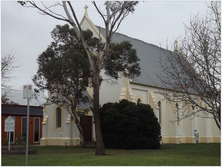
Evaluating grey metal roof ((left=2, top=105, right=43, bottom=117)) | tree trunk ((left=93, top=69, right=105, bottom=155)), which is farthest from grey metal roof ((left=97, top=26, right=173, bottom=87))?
tree trunk ((left=93, top=69, right=105, bottom=155))

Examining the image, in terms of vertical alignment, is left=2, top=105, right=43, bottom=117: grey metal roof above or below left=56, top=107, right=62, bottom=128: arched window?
above

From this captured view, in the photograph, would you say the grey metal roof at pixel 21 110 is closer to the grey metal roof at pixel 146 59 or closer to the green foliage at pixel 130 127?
the grey metal roof at pixel 146 59

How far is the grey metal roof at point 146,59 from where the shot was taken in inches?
1304

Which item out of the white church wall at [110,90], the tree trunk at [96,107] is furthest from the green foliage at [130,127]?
the tree trunk at [96,107]

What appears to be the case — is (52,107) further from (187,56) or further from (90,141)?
(187,56)

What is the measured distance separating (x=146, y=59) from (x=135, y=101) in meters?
7.86

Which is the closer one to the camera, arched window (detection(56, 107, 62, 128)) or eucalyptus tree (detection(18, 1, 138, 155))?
eucalyptus tree (detection(18, 1, 138, 155))

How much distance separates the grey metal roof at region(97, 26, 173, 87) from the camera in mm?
33116

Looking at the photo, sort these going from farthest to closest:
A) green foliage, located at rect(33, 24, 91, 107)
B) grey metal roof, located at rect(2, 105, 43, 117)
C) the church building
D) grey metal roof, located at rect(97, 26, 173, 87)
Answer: grey metal roof, located at rect(97, 26, 173, 87), grey metal roof, located at rect(2, 105, 43, 117), the church building, green foliage, located at rect(33, 24, 91, 107)

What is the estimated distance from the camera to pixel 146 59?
36.6 meters

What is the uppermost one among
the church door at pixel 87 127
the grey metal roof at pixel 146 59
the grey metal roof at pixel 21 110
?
the grey metal roof at pixel 146 59

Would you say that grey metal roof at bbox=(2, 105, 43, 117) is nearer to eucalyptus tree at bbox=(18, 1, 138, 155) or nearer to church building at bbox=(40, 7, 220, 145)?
church building at bbox=(40, 7, 220, 145)

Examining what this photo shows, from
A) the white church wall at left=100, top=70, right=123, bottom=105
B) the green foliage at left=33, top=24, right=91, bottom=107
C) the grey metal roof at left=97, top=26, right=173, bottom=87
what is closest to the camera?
the green foliage at left=33, top=24, right=91, bottom=107

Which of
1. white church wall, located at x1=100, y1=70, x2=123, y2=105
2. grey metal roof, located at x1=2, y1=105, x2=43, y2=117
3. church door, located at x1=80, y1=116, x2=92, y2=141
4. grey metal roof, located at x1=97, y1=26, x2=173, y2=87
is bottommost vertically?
church door, located at x1=80, y1=116, x2=92, y2=141
